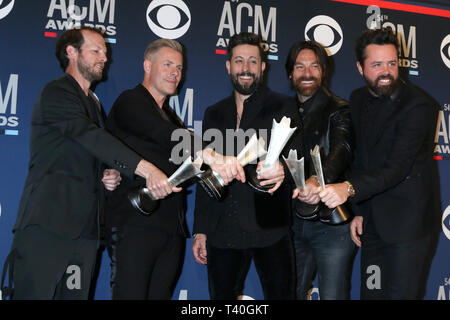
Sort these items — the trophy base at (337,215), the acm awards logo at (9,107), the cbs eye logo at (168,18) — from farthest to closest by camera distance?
the cbs eye logo at (168,18) → the acm awards logo at (9,107) → the trophy base at (337,215)

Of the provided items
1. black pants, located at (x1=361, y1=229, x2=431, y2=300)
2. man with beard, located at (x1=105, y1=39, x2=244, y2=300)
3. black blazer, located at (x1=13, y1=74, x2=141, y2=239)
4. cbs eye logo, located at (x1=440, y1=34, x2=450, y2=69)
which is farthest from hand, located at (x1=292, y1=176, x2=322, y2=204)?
cbs eye logo, located at (x1=440, y1=34, x2=450, y2=69)

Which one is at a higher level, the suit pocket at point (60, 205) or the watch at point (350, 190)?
the watch at point (350, 190)

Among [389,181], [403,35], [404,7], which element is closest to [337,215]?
[389,181]

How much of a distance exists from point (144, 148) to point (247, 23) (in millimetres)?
1759

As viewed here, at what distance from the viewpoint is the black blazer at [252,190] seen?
257cm

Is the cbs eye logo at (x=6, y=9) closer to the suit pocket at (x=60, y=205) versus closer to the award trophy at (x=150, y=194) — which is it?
the suit pocket at (x=60, y=205)

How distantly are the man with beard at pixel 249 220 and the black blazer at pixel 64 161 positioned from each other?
2.00 feet

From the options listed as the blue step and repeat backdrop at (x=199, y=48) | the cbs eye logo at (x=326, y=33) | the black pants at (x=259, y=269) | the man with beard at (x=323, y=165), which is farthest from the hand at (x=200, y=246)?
the cbs eye logo at (x=326, y=33)

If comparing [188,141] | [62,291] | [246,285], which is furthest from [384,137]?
[62,291]

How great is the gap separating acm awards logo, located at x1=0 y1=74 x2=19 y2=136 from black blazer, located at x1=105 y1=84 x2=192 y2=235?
1100mm

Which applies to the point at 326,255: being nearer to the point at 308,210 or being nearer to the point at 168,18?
the point at 308,210

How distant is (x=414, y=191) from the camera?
271 centimetres

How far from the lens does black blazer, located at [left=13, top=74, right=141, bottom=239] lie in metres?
2.30

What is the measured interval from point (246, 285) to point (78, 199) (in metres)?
1.79
